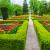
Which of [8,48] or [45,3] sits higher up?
[8,48]

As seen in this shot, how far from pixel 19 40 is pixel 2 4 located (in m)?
28.0

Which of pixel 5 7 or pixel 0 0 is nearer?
pixel 5 7

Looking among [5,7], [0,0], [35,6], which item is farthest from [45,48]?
[35,6]

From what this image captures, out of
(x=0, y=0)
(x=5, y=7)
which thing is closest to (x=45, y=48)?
(x=5, y=7)

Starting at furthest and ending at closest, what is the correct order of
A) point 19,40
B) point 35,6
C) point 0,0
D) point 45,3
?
1. point 35,6
2. point 45,3
3. point 0,0
4. point 19,40

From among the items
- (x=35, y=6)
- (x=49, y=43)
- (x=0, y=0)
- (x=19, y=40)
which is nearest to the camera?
(x=49, y=43)

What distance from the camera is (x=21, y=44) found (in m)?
6.17

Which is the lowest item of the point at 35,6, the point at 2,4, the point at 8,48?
the point at 35,6

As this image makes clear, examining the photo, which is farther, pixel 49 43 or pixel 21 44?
pixel 21 44

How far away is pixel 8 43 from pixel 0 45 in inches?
12.2

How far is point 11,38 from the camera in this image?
6.39 m

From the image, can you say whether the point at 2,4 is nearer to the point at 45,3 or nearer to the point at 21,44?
the point at 45,3

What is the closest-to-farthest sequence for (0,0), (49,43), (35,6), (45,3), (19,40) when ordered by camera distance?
(49,43) → (19,40) → (0,0) → (45,3) → (35,6)

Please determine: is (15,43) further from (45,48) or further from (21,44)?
(45,48)
